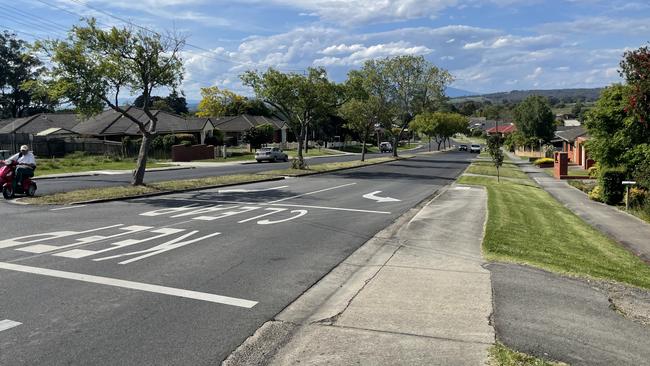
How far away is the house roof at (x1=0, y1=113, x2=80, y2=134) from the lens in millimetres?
57450

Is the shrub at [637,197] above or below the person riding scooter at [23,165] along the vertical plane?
below

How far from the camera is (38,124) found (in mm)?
58875

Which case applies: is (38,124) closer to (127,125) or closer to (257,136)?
(127,125)

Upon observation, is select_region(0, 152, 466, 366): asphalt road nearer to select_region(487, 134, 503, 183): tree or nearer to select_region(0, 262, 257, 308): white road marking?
select_region(0, 262, 257, 308): white road marking

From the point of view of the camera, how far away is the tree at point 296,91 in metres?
33.9

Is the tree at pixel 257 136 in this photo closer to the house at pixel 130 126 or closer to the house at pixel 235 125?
the house at pixel 130 126

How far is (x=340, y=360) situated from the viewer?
474 cm

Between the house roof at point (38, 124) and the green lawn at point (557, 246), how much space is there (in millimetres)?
53383

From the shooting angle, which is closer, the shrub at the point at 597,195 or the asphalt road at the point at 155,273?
the asphalt road at the point at 155,273

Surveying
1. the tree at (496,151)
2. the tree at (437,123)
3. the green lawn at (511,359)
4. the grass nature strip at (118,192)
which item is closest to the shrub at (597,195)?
the tree at (496,151)

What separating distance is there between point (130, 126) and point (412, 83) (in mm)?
31370

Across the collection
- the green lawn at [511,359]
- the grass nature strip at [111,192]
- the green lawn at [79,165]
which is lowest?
the green lawn at [511,359]

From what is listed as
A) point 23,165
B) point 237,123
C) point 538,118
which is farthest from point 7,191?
point 538,118

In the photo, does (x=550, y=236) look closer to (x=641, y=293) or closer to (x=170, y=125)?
(x=641, y=293)
